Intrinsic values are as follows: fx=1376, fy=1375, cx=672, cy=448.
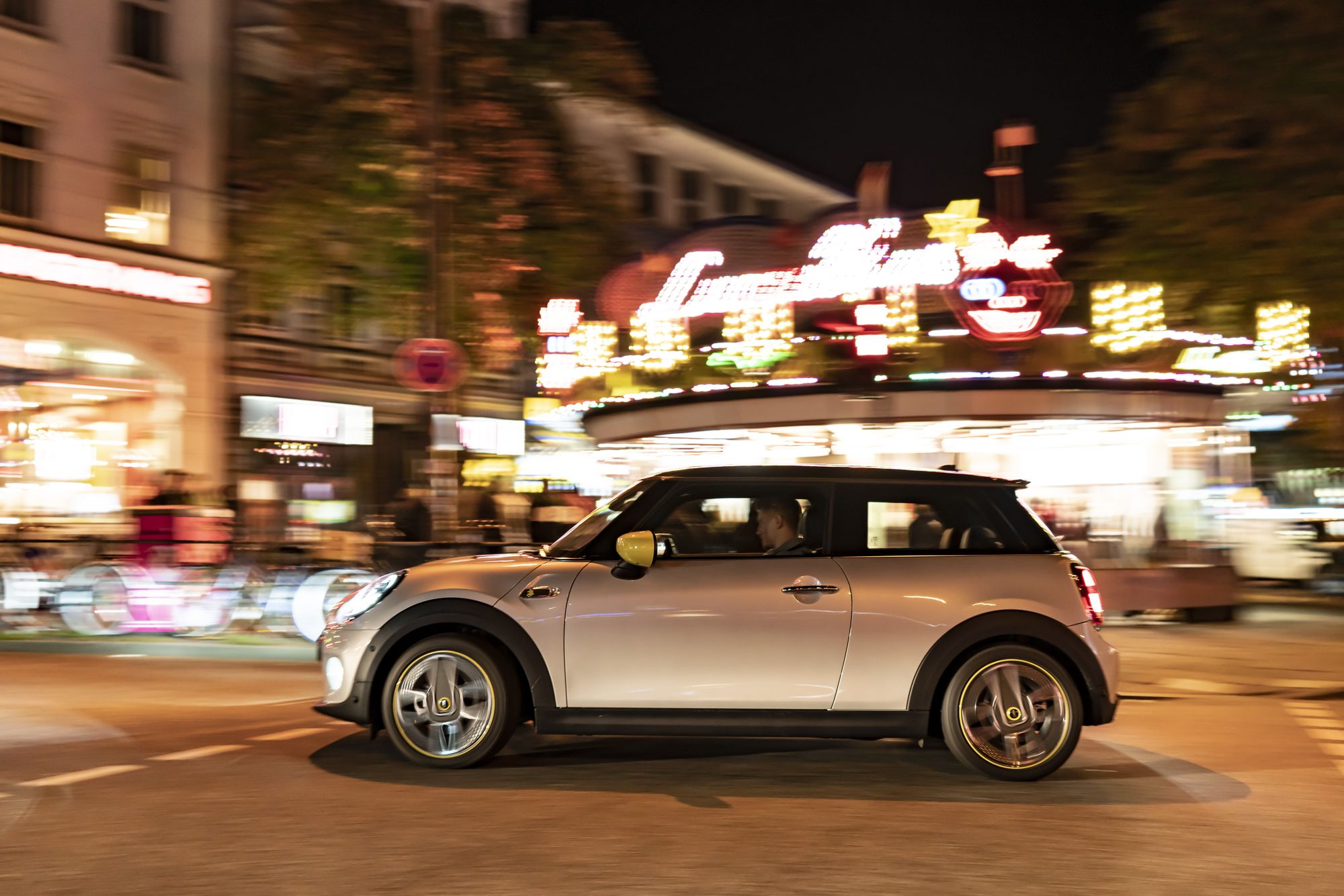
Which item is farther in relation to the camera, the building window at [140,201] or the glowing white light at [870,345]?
the building window at [140,201]

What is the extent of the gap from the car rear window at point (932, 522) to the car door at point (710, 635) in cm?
31

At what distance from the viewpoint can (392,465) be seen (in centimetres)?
3350

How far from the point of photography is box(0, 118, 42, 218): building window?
70.7 ft

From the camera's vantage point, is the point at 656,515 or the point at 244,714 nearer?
the point at 656,515

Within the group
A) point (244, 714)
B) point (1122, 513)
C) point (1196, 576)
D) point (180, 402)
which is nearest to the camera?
point (244, 714)

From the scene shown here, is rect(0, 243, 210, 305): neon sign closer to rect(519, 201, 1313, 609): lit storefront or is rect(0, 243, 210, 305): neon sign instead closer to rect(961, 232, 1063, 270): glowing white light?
rect(519, 201, 1313, 609): lit storefront

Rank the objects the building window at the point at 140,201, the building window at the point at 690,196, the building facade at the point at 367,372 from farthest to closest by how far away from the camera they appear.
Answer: the building window at the point at 690,196 → the building window at the point at 140,201 → the building facade at the point at 367,372

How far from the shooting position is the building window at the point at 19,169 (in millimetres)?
21547

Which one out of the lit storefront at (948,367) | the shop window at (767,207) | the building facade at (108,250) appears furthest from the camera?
the shop window at (767,207)

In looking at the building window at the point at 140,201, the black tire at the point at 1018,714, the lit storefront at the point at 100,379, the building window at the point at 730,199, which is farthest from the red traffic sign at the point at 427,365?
the building window at the point at 730,199

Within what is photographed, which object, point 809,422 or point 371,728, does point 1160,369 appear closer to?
point 809,422

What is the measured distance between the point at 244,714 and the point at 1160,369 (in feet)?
49.9

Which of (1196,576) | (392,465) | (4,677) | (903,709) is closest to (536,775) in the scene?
(903,709)

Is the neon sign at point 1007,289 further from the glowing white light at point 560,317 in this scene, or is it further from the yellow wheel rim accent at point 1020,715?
the yellow wheel rim accent at point 1020,715
